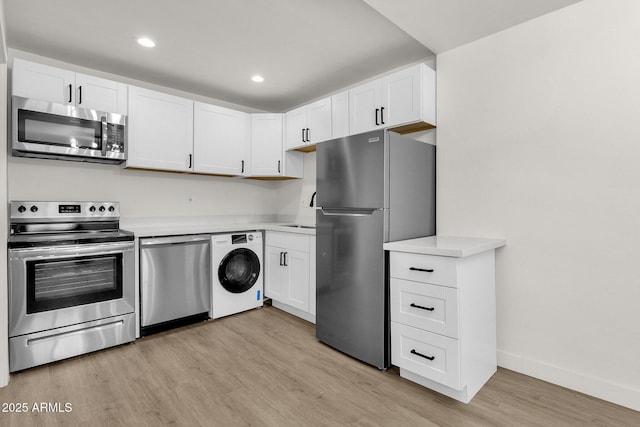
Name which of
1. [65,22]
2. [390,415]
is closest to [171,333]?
[390,415]

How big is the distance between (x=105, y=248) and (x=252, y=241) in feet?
4.71

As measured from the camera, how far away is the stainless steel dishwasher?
293 centimetres

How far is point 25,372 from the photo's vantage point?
2307 mm

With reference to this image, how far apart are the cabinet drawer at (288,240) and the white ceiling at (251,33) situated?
1.73 m

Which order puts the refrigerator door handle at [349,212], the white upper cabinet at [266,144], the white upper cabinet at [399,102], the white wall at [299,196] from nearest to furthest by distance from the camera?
the refrigerator door handle at [349,212], the white upper cabinet at [399,102], the white upper cabinet at [266,144], the white wall at [299,196]

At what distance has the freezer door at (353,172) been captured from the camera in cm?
231

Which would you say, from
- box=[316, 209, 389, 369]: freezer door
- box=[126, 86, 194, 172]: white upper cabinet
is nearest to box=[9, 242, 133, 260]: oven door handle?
box=[126, 86, 194, 172]: white upper cabinet

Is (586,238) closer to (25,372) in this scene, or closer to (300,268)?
(300,268)

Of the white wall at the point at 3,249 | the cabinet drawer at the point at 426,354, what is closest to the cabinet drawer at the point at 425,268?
the cabinet drawer at the point at 426,354

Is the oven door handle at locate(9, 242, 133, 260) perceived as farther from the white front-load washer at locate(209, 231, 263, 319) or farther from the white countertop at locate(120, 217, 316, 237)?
the white front-load washer at locate(209, 231, 263, 319)

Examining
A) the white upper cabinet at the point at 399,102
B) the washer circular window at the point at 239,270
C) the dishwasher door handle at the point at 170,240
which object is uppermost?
the white upper cabinet at the point at 399,102

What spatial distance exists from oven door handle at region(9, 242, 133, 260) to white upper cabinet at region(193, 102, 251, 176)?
120 cm

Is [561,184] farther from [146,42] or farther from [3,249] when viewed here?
[3,249]

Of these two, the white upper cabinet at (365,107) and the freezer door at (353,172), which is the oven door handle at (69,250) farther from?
the white upper cabinet at (365,107)
